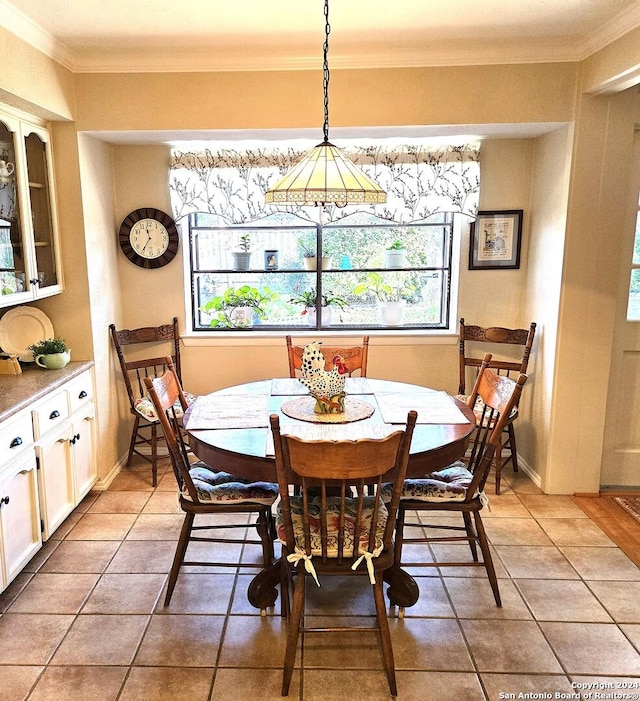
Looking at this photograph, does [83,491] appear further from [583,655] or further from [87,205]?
[583,655]

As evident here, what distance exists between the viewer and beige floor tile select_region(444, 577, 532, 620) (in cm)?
230

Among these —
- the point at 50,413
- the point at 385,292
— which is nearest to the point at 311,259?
the point at 385,292

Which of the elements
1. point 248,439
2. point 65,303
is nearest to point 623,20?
point 248,439

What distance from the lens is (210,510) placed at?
7.58ft

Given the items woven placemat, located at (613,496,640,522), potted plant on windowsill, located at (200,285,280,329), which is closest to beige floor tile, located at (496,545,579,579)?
woven placemat, located at (613,496,640,522)

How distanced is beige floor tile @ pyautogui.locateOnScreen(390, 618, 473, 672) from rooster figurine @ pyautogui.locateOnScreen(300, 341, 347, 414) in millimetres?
901

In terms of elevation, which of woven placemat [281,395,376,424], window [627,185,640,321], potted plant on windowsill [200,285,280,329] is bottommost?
woven placemat [281,395,376,424]

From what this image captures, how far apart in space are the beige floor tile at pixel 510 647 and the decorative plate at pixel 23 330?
2548 mm

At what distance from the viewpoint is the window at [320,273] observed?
3.90m

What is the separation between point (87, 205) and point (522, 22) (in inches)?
96.3

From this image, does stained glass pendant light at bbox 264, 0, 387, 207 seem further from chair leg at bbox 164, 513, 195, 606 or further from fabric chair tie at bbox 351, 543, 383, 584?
chair leg at bbox 164, 513, 195, 606

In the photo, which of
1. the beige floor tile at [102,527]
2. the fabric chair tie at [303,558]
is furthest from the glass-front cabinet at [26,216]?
the fabric chair tie at [303,558]

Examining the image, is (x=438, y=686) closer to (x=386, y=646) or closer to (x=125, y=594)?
(x=386, y=646)

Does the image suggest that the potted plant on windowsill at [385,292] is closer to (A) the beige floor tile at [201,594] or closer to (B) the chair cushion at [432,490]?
(B) the chair cushion at [432,490]
